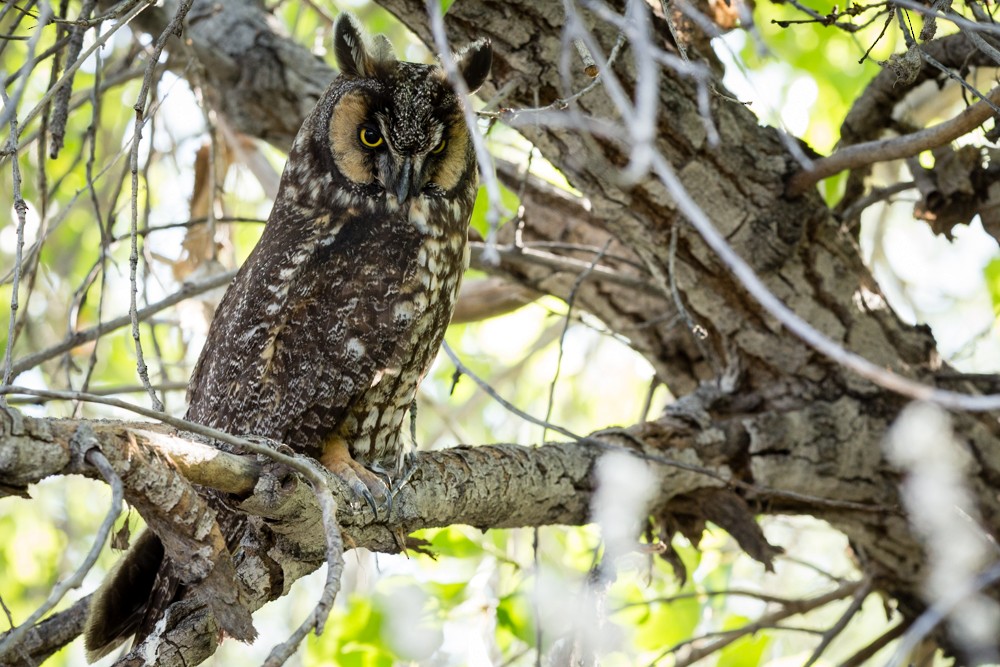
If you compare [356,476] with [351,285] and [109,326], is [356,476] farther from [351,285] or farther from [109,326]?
[109,326]

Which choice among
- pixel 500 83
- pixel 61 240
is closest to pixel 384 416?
pixel 500 83

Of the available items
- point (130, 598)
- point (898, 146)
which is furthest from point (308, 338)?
point (898, 146)

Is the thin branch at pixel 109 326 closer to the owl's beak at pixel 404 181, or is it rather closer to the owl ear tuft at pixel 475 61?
the owl's beak at pixel 404 181

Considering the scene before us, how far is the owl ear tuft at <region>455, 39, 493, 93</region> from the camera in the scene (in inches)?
101

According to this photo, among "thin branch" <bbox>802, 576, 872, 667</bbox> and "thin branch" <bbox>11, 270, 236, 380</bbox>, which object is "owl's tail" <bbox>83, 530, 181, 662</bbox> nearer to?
"thin branch" <bbox>11, 270, 236, 380</bbox>

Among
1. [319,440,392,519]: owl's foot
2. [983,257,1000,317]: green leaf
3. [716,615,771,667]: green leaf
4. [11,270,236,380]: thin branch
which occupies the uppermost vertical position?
[983,257,1000,317]: green leaf

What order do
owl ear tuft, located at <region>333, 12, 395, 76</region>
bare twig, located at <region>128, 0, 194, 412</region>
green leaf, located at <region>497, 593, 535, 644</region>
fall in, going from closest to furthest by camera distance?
bare twig, located at <region>128, 0, 194, 412</region> < owl ear tuft, located at <region>333, 12, 395, 76</region> < green leaf, located at <region>497, 593, 535, 644</region>

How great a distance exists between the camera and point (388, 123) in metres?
2.59

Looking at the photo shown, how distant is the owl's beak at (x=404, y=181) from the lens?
8.45 ft

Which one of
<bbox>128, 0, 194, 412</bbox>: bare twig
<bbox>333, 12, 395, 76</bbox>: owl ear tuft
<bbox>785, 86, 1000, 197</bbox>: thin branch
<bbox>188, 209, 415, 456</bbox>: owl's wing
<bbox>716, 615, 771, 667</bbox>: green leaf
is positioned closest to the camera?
<bbox>128, 0, 194, 412</bbox>: bare twig

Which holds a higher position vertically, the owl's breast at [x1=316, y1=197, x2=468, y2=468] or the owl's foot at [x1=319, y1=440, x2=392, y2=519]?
the owl's breast at [x1=316, y1=197, x2=468, y2=468]

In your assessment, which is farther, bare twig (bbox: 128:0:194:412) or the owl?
the owl

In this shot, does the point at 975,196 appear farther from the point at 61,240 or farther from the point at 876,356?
the point at 61,240

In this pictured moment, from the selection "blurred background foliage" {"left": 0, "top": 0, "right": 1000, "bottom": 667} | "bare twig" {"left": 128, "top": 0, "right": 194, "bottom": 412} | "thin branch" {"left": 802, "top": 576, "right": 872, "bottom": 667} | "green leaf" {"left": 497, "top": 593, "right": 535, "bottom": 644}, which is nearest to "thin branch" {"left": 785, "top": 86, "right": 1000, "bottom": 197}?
"blurred background foliage" {"left": 0, "top": 0, "right": 1000, "bottom": 667}
